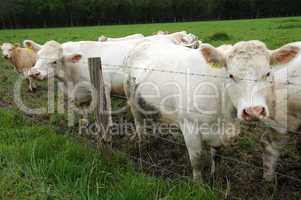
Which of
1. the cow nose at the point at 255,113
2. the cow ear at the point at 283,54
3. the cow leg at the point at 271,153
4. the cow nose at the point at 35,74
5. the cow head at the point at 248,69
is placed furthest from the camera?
the cow nose at the point at 35,74

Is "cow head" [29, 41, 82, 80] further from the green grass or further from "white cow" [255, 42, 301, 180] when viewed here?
"white cow" [255, 42, 301, 180]

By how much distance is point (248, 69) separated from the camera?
358 cm

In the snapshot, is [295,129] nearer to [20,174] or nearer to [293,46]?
[293,46]

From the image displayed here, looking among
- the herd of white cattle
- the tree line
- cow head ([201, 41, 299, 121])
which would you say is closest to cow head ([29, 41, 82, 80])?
the herd of white cattle

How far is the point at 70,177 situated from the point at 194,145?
1442mm

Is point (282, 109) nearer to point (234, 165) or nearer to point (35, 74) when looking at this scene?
point (234, 165)

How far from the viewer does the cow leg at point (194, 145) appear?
421 centimetres

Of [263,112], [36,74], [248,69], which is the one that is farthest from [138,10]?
[263,112]

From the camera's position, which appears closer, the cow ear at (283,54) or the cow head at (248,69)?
the cow head at (248,69)

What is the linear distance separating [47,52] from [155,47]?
2.18 m

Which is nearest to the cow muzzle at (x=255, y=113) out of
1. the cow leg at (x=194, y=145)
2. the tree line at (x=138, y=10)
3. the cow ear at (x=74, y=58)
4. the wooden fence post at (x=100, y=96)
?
the cow leg at (x=194, y=145)

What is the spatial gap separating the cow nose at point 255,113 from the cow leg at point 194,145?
0.94 m

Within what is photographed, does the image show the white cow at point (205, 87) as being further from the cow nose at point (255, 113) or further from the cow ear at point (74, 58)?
the cow ear at point (74, 58)

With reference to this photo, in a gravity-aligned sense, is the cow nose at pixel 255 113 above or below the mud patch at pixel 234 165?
above
